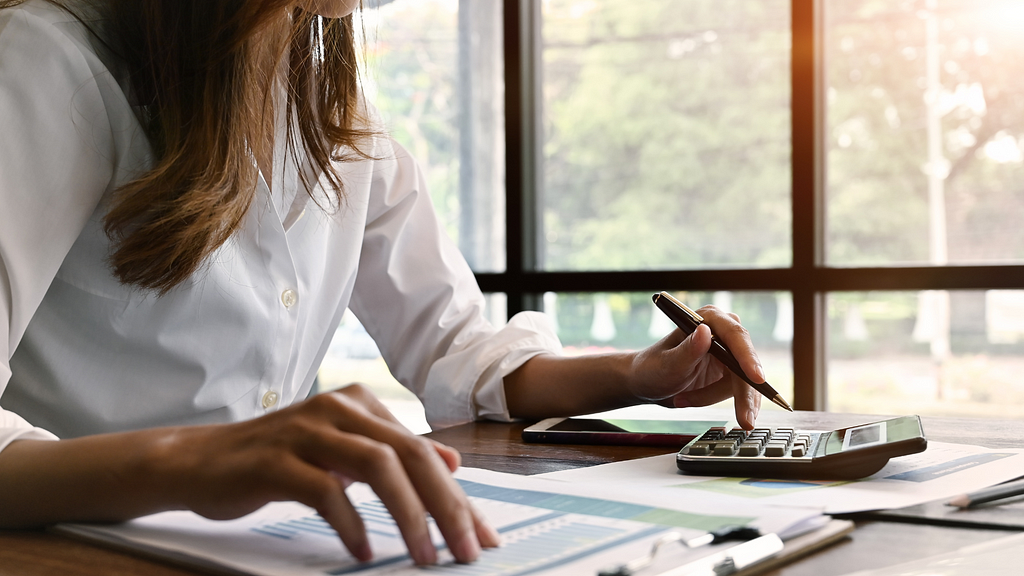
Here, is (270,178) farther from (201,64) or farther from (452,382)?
(452,382)

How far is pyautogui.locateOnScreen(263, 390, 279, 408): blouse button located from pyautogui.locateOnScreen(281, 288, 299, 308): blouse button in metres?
0.11

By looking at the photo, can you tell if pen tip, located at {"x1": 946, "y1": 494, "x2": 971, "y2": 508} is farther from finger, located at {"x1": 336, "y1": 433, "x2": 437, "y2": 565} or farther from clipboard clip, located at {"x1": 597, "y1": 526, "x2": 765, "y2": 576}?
finger, located at {"x1": 336, "y1": 433, "x2": 437, "y2": 565}

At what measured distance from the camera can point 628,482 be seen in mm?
638

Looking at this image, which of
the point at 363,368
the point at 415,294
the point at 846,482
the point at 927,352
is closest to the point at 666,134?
the point at 927,352

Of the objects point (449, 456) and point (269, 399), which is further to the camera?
point (269, 399)

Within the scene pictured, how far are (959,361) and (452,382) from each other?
1742 millimetres

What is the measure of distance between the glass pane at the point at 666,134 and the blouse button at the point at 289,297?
1.75m

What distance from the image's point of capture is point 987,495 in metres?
0.56

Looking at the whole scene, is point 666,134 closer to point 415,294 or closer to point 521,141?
point 521,141

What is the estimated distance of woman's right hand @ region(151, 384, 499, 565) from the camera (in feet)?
1.45

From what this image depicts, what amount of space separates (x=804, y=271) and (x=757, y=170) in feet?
1.05

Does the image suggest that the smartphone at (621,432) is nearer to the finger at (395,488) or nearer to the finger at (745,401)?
the finger at (745,401)

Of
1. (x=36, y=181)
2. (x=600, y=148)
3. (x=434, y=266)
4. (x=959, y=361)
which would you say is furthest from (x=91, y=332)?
(x=959, y=361)

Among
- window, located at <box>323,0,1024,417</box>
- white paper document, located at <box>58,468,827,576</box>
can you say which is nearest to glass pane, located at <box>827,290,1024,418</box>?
window, located at <box>323,0,1024,417</box>
